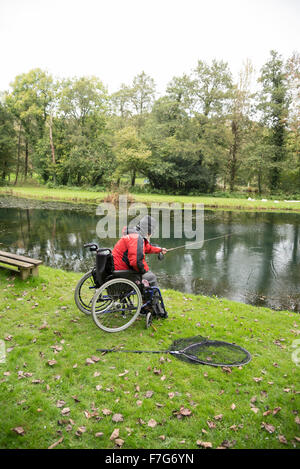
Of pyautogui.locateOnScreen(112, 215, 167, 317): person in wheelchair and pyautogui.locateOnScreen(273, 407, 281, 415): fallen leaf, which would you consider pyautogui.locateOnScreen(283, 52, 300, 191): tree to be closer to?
pyautogui.locateOnScreen(112, 215, 167, 317): person in wheelchair

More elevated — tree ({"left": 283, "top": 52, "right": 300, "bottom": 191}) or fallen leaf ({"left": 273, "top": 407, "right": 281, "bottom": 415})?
tree ({"left": 283, "top": 52, "right": 300, "bottom": 191})

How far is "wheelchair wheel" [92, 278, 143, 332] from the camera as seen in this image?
15.0ft

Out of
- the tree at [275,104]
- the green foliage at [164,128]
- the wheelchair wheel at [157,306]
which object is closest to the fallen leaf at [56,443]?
the wheelchair wheel at [157,306]

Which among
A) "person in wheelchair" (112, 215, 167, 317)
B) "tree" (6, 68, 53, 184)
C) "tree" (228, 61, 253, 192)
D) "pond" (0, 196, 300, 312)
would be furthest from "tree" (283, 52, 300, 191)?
"tree" (6, 68, 53, 184)

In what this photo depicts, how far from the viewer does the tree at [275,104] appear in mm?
36031

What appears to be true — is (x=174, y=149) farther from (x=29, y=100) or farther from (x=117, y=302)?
(x=117, y=302)

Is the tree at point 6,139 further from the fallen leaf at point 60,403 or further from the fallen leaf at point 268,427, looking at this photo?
the fallen leaf at point 268,427

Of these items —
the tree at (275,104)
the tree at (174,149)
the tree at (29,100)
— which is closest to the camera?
the tree at (174,149)

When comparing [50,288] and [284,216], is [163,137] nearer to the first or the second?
[284,216]

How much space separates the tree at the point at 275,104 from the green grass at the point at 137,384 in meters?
35.7

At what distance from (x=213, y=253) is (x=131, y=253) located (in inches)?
334

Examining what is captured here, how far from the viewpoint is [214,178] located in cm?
3888
